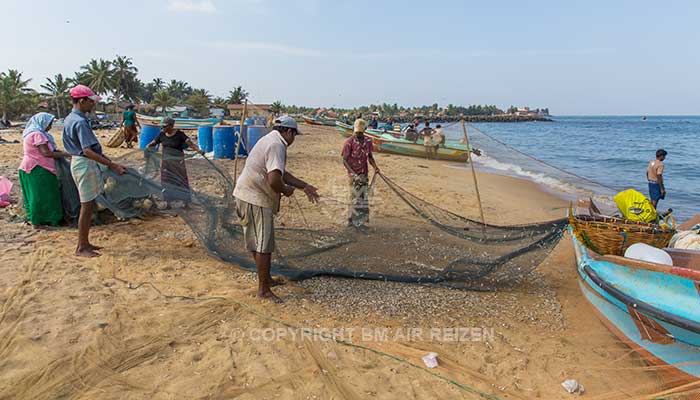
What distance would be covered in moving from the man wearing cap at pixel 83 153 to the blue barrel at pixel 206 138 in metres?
7.52

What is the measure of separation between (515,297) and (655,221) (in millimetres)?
2011

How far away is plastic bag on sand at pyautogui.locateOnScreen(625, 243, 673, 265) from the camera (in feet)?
11.6

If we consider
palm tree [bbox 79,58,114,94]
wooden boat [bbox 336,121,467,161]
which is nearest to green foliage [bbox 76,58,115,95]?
palm tree [bbox 79,58,114,94]

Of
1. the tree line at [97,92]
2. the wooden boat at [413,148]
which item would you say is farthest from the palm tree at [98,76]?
the wooden boat at [413,148]

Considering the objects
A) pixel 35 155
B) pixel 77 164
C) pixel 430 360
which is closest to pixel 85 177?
pixel 77 164

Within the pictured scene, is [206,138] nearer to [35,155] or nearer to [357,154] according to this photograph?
[35,155]

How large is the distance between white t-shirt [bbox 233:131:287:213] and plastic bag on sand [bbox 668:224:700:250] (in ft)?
12.3

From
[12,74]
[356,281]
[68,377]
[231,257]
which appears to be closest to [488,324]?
[356,281]

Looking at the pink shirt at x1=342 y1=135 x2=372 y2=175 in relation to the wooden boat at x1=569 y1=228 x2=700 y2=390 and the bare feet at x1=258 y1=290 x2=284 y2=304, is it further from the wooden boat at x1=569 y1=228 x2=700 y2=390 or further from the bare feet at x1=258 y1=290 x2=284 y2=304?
the wooden boat at x1=569 y1=228 x2=700 y2=390

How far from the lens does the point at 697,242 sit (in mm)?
3832

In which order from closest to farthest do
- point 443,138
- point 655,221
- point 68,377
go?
1. point 68,377
2. point 655,221
3. point 443,138

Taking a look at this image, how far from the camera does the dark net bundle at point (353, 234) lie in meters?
4.08

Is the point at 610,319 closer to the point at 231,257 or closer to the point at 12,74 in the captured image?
the point at 231,257

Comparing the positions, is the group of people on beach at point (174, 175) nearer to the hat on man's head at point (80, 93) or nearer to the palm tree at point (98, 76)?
the hat on man's head at point (80, 93)
